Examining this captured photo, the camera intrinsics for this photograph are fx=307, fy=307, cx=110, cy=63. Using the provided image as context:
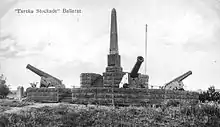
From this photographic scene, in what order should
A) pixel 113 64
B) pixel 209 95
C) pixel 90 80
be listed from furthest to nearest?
pixel 209 95, pixel 113 64, pixel 90 80

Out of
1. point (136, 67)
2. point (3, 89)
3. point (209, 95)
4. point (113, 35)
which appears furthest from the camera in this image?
point (3, 89)

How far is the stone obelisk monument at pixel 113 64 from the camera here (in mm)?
18688

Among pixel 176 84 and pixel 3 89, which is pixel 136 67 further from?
pixel 3 89

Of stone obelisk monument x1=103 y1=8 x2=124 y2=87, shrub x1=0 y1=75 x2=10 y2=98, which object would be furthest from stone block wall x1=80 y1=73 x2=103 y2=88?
shrub x1=0 y1=75 x2=10 y2=98

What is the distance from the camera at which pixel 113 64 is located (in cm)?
2019

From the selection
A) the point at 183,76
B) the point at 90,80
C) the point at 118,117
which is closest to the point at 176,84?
the point at 183,76

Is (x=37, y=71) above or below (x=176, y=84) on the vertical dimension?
above

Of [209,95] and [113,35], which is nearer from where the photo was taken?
[113,35]

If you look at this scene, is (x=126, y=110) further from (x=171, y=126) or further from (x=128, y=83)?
(x=128, y=83)

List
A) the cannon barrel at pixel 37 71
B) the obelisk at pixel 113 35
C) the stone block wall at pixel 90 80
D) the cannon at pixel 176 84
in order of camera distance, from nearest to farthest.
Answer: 1. the stone block wall at pixel 90 80
2. the obelisk at pixel 113 35
3. the cannon at pixel 176 84
4. the cannon barrel at pixel 37 71

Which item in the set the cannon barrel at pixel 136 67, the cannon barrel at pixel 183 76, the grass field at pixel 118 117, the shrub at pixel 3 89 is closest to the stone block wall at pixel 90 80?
the cannon barrel at pixel 136 67

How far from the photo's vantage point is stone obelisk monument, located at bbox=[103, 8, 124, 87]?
1869 centimetres

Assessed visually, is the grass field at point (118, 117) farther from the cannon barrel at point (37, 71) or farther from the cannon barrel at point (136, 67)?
the cannon barrel at point (37, 71)

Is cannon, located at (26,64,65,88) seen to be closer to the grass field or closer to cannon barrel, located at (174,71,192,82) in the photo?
cannon barrel, located at (174,71,192,82)
